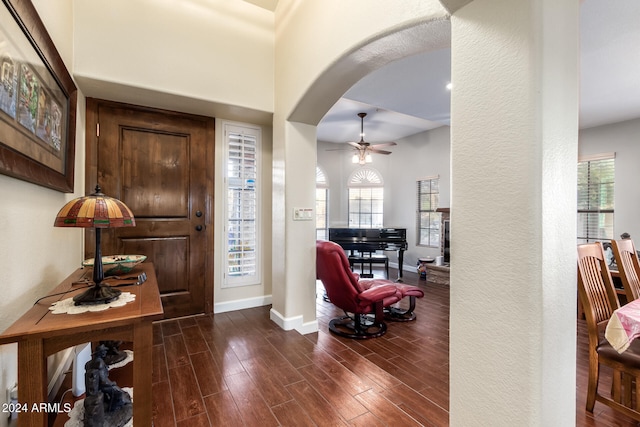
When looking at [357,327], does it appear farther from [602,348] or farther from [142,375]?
[142,375]

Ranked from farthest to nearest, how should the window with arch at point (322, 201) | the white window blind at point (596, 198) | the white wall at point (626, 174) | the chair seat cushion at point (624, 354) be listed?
the window with arch at point (322, 201)
the white window blind at point (596, 198)
the white wall at point (626, 174)
the chair seat cushion at point (624, 354)

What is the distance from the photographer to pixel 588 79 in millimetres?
3260

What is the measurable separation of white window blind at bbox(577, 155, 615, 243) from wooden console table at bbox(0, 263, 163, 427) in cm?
639

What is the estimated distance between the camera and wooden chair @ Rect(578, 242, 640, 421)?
1681mm

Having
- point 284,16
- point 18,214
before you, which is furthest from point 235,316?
point 284,16

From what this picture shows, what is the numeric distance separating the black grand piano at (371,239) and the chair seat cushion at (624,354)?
154 inches

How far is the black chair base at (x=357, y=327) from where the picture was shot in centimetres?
288

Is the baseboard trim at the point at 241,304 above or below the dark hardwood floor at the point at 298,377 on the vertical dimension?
above

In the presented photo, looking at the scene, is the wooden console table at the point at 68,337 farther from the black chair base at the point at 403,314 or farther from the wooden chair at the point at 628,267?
the wooden chair at the point at 628,267

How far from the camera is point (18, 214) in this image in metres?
1.35

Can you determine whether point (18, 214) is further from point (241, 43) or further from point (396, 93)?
point (396, 93)

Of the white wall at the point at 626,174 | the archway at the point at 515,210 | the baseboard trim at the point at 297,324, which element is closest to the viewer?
the archway at the point at 515,210

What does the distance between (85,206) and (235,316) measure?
2351 mm

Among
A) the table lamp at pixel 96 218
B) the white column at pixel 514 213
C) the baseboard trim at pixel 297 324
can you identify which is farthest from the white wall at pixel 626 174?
the table lamp at pixel 96 218
